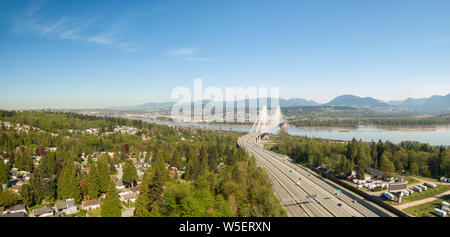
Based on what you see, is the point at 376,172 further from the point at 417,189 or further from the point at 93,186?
the point at 93,186

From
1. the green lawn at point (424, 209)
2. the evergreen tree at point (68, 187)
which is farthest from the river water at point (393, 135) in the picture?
the evergreen tree at point (68, 187)

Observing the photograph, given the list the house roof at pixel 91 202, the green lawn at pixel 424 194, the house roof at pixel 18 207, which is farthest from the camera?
the house roof at pixel 91 202

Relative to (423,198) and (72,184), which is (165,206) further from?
(423,198)

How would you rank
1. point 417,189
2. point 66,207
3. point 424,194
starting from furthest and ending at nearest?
point 417,189 → point 424,194 → point 66,207

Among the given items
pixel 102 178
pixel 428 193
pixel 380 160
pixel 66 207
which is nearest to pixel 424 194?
pixel 428 193

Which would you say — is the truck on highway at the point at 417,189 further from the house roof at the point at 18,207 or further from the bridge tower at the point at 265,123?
the bridge tower at the point at 265,123

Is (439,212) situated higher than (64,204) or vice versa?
(439,212)

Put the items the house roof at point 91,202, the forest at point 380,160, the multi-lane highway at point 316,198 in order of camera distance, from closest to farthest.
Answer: the multi-lane highway at point 316,198, the house roof at point 91,202, the forest at point 380,160

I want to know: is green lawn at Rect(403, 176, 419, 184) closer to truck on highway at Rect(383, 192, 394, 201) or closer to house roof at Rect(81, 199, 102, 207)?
truck on highway at Rect(383, 192, 394, 201)

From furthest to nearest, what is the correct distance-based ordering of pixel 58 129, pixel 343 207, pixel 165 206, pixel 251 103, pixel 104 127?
pixel 251 103
pixel 104 127
pixel 58 129
pixel 343 207
pixel 165 206
